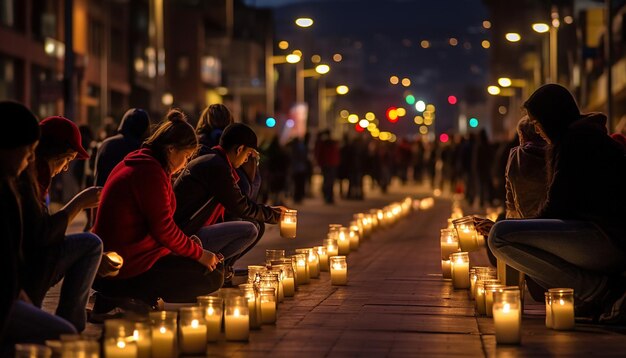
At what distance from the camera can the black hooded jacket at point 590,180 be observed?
416 inches

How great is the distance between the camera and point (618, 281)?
35.0ft

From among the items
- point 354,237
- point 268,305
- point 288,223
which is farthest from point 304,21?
point 268,305

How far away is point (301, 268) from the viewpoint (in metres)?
14.3

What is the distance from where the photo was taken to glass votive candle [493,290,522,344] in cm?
957

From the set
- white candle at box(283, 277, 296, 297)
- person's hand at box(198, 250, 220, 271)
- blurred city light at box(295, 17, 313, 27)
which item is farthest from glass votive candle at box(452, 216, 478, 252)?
blurred city light at box(295, 17, 313, 27)

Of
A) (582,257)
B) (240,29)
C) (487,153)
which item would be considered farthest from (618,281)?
(240,29)

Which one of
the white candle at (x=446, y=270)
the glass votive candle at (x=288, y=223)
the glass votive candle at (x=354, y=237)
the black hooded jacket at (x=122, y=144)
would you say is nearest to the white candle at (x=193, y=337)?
the glass votive candle at (x=288, y=223)

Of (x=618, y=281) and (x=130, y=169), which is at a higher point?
(x=130, y=169)

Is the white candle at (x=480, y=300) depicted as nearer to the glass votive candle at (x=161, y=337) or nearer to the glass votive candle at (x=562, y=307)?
the glass votive candle at (x=562, y=307)

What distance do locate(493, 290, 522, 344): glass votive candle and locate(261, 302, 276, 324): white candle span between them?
1.95 m

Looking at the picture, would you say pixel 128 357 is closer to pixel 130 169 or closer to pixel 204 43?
pixel 130 169

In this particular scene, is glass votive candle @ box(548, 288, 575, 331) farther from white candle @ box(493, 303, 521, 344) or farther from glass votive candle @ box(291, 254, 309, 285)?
glass votive candle @ box(291, 254, 309, 285)

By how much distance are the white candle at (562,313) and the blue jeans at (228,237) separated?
3.37 m

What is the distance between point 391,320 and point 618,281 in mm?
1735
